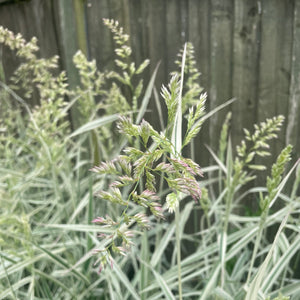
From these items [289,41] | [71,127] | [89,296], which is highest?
[289,41]

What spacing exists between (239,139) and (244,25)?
48 cm

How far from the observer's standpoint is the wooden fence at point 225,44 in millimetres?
1567

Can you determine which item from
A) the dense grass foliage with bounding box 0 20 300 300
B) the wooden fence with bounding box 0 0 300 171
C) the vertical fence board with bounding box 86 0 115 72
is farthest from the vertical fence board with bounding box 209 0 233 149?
the vertical fence board with bounding box 86 0 115 72

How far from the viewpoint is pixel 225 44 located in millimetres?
1681

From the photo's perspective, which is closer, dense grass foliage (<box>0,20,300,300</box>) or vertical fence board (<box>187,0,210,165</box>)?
dense grass foliage (<box>0,20,300,300</box>)

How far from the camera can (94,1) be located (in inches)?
61.3

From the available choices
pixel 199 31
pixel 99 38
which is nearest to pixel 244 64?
pixel 199 31

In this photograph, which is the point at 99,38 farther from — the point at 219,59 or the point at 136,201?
the point at 136,201

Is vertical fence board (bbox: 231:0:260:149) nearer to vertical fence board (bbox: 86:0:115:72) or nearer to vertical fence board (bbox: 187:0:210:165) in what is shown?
vertical fence board (bbox: 187:0:210:165)

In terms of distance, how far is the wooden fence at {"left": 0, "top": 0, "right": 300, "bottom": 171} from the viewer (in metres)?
1.57

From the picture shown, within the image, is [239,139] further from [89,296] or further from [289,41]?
[89,296]

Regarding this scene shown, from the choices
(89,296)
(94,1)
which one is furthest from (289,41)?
(89,296)

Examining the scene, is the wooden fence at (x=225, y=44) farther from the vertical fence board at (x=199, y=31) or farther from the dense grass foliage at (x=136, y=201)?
the dense grass foliage at (x=136, y=201)

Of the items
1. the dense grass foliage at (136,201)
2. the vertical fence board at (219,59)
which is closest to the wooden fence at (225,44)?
the vertical fence board at (219,59)
